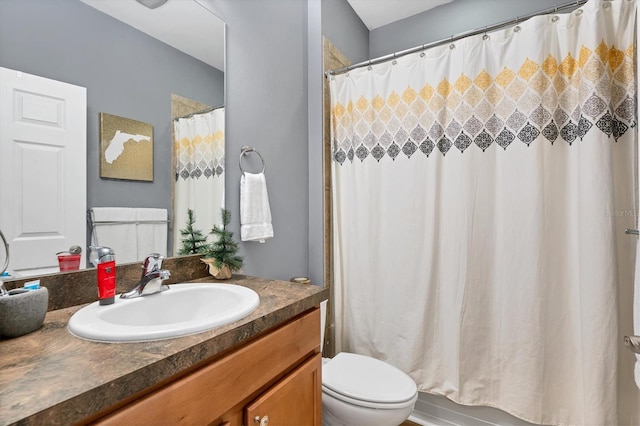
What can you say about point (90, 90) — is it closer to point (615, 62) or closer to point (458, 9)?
point (615, 62)

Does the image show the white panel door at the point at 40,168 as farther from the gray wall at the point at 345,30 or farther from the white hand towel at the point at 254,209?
the gray wall at the point at 345,30

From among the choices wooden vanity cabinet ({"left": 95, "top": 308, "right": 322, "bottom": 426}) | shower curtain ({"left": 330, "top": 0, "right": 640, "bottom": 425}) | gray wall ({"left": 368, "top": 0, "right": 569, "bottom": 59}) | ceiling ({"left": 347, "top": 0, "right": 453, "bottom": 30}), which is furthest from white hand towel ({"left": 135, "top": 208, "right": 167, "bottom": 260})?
gray wall ({"left": 368, "top": 0, "right": 569, "bottom": 59})

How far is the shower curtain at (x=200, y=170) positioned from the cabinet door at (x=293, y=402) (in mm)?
668

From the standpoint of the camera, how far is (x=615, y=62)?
1.30m

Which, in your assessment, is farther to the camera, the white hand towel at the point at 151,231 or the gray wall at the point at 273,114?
A: the gray wall at the point at 273,114

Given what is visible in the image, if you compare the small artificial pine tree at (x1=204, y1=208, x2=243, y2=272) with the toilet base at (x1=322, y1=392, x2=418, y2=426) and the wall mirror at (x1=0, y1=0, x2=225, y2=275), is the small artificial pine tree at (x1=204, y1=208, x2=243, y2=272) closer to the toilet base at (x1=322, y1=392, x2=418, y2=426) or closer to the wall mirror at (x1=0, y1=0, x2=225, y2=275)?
the wall mirror at (x1=0, y1=0, x2=225, y2=275)

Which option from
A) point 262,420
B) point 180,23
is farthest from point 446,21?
point 262,420

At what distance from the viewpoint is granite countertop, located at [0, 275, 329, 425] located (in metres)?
0.43

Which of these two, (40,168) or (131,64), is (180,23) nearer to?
(131,64)

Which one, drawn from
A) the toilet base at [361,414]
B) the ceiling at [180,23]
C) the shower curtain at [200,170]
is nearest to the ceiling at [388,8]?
the ceiling at [180,23]

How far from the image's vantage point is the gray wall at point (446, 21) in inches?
80.2

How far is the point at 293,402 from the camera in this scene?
0.92 m

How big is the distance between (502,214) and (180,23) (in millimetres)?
1661

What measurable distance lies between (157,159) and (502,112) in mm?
1556
